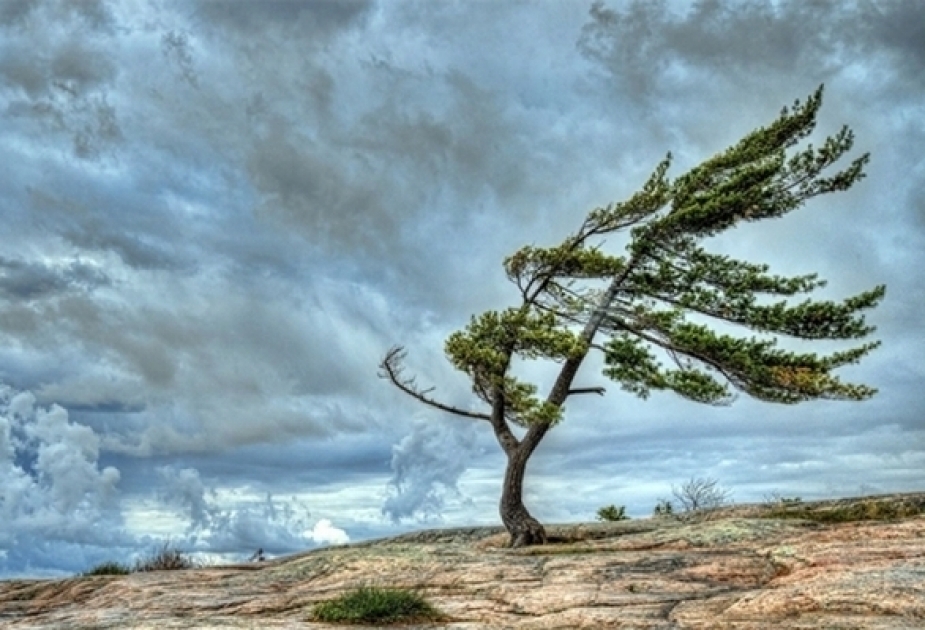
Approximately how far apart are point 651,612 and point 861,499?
46.7ft

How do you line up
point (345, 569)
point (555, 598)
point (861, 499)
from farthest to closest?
point (861, 499) → point (345, 569) → point (555, 598)

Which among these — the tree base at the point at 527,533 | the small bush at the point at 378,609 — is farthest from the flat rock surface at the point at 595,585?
the tree base at the point at 527,533

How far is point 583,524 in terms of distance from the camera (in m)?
26.8

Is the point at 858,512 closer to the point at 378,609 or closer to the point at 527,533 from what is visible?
the point at 527,533

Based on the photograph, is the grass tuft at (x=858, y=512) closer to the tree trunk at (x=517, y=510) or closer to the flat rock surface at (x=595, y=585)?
the flat rock surface at (x=595, y=585)

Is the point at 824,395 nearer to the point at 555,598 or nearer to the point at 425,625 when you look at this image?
the point at 555,598

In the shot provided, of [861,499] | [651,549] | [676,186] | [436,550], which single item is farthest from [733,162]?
[436,550]

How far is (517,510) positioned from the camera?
84.1ft

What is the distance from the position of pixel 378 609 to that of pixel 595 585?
355 cm

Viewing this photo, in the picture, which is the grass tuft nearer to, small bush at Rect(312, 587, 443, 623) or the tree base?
the tree base

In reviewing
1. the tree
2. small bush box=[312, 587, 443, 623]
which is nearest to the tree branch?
the tree

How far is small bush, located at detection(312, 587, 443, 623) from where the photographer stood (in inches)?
535

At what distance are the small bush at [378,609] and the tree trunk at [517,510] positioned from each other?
11433 millimetres

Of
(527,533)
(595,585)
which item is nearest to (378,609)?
(595,585)
